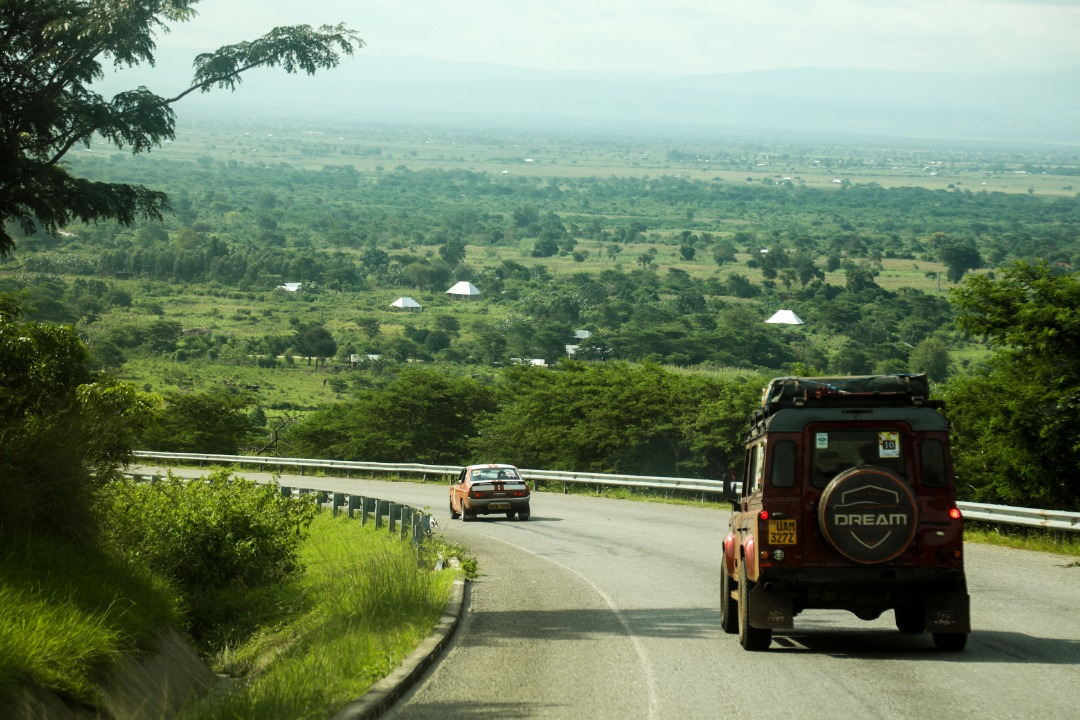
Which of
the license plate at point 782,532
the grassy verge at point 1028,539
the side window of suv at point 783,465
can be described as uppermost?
the side window of suv at point 783,465

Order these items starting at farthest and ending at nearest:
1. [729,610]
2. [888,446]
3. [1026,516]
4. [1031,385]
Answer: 1. [1031,385]
2. [1026,516]
3. [729,610]
4. [888,446]

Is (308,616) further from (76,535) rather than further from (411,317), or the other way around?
(411,317)

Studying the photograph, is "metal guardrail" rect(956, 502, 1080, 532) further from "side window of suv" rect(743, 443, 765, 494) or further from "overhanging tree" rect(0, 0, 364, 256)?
"overhanging tree" rect(0, 0, 364, 256)

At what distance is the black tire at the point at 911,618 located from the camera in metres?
12.1

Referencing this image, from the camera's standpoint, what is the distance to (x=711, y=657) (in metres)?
12.4

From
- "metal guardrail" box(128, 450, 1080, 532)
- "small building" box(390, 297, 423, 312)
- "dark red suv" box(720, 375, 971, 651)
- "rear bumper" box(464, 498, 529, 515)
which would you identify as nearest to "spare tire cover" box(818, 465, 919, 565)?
"dark red suv" box(720, 375, 971, 651)

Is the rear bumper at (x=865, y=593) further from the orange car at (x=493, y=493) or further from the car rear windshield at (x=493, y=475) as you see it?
the car rear windshield at (x=493, y=475)

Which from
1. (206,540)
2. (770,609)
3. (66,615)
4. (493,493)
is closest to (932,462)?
(770,609)

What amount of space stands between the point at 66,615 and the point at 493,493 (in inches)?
877

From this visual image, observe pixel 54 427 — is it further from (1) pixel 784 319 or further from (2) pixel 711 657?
(1) pixel 784 319

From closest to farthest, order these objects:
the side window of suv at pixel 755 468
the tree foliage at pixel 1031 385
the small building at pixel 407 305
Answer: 1. the side window of suv at pixel 755 468
2. the tree foliage at pixel 1031 385
3. the small building at pixel 407 305

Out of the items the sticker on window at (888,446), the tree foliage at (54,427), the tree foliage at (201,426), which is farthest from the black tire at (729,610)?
the tree foliage at (201,426)

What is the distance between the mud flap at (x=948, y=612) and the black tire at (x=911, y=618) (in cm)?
8

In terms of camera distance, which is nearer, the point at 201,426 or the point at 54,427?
the point at 54,427
